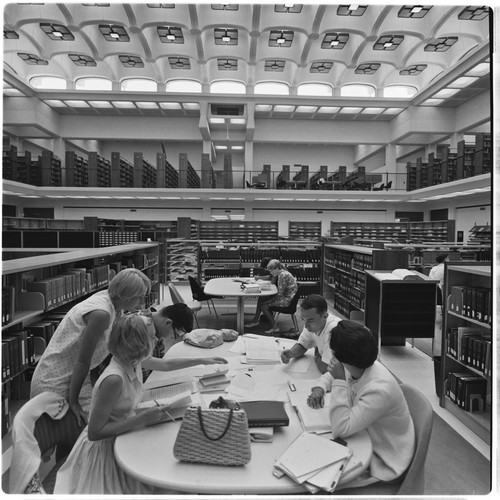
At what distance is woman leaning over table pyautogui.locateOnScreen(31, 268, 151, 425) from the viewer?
2.05 m

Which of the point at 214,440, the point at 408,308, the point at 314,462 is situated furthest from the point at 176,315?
the point at 408,308

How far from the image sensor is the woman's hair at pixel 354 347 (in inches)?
63.9

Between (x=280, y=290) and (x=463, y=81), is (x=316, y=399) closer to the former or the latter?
(x=280, y=290)

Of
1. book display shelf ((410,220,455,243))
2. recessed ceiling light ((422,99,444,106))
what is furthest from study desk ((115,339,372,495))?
recessed ceiling light ((422,99,444,106))

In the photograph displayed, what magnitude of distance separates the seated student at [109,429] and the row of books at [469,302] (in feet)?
7.64

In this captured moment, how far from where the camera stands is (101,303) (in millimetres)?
2207

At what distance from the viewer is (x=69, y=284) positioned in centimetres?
369

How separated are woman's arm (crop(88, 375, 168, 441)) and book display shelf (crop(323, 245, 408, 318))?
4292mm

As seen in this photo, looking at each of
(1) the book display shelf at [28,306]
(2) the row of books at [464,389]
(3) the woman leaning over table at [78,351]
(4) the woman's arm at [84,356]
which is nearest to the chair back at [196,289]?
(1) the book display shelf at [28,306]

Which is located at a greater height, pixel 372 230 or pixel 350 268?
pixel 372 230

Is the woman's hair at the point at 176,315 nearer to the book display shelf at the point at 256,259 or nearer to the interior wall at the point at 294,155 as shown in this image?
the book display shelf at the point at 256,259

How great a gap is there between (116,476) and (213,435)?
1.71ft

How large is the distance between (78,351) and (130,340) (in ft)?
2.18

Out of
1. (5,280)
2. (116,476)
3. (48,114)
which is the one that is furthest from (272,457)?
(48,114)
